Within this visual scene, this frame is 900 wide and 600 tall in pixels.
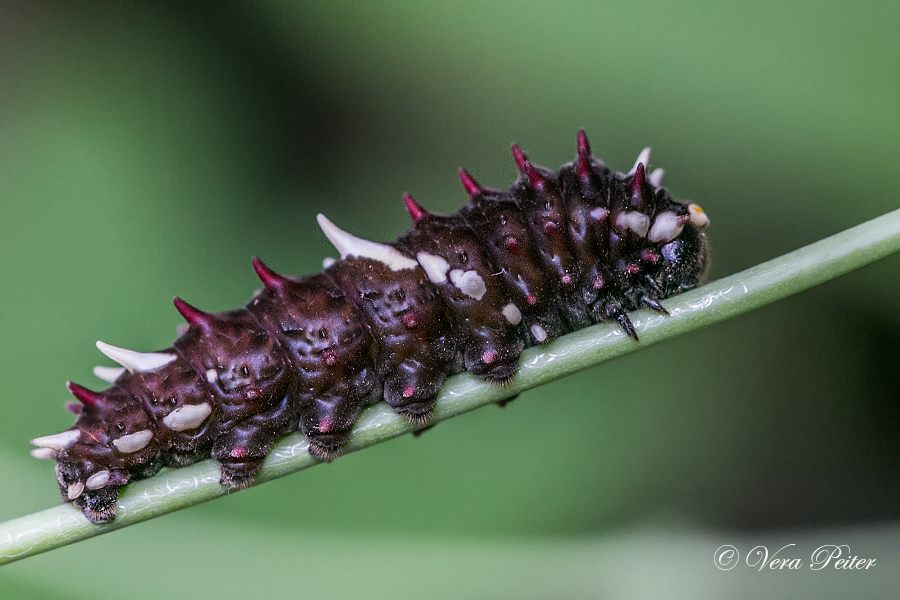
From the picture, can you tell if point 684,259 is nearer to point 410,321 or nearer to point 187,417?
point 410,321

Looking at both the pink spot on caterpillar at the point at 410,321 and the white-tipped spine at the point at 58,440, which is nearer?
the white-tipped spine at the point at 58,440

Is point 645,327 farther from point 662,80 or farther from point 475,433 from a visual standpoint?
point 662,80

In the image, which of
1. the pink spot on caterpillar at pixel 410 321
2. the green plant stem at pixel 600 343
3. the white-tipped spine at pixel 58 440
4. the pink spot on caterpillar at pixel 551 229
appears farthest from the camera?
the pink spot on caterpillar at pixel 551 229

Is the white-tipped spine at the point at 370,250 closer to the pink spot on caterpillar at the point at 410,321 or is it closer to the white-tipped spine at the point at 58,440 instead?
the pink spot on caterpillar at the point at 410,321

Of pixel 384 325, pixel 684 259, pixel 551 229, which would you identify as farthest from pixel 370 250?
pixel 684 259

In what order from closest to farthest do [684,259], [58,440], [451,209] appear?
[58,440], [684,259], [451,209]

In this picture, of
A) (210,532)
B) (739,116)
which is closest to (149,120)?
(210,532)

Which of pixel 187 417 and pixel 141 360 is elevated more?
pixel 141 360

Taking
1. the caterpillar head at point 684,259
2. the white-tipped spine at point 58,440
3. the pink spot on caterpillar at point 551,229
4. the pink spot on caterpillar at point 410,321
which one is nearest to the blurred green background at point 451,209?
the white-tipped spine at point 58,440
